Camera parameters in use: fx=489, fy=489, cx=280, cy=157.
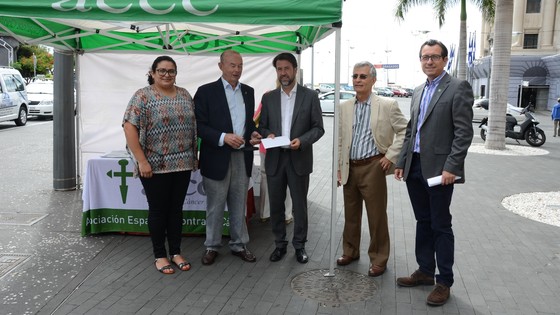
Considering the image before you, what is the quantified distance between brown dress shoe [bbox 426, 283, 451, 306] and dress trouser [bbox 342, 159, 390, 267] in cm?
67

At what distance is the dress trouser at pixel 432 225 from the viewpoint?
3.84 metres

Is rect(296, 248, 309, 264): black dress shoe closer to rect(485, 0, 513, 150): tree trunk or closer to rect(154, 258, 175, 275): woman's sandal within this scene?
rect(154, 258, 175, 275): woman's sandal

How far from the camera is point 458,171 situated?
3.66 metres

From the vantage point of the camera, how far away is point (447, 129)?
3752mm

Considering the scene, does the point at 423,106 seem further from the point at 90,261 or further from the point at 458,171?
the point at 90,261

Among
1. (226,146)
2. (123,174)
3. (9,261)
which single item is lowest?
(9,261)

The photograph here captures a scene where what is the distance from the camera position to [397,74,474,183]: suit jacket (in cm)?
364

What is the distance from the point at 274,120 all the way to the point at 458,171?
5.84 feet

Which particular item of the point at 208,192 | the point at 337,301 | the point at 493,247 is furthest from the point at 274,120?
the point at 493,247

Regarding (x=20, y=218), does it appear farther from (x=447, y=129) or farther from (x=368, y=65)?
(x=447, y=129)

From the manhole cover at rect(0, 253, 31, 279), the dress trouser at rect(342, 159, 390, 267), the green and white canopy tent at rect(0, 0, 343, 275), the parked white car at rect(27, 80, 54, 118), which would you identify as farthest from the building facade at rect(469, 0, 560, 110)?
the manhole cover at rect(0, 253, 31, 279)

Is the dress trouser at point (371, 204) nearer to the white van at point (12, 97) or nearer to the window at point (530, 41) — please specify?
the white van at point (12, 97)

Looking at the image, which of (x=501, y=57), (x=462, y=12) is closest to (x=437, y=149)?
(x=501, y=57)

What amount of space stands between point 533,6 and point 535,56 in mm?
6541
